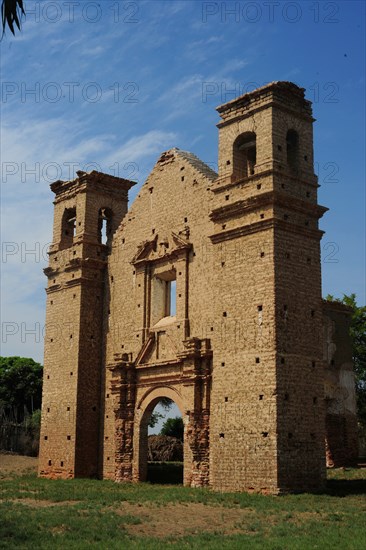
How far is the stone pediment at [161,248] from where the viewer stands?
67.2 ft

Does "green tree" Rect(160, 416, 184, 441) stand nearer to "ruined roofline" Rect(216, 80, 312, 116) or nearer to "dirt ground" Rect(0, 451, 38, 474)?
"dirt ground" Rect(0, 451, 38, 474)

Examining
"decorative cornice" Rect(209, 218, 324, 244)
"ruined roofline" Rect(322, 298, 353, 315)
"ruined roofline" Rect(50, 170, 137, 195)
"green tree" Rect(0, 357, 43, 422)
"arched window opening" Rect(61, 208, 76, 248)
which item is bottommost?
"green tree" Rect(0, 357, 43, 422)

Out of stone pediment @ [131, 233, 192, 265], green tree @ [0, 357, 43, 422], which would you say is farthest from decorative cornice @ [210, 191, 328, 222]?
green tree @ [0, 357, 43, 422]

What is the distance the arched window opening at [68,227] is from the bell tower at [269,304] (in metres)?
8.47

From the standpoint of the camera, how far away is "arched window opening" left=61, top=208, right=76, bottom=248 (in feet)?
85.1

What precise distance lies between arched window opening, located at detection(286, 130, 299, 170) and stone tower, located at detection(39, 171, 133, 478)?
8.18 metres

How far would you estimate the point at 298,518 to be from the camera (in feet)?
42.4

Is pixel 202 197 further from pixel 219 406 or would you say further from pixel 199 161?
pixel 219 406

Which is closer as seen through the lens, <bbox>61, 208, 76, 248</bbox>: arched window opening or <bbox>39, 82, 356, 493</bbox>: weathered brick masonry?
<bbox>39, 82, 356, 493</bbox>: weathered brick masonry

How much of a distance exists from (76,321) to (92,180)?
4993 mm

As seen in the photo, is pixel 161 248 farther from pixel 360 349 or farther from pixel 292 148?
pixel 360 349

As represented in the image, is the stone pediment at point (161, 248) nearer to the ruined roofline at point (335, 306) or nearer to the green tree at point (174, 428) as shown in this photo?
the ruined roofline at point (335, 306)

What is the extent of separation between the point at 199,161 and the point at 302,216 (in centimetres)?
517

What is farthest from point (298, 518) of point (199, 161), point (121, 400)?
point (199, 161)
